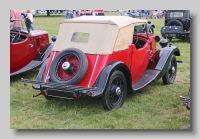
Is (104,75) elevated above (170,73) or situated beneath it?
elevated above

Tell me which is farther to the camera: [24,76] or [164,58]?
[24,76]

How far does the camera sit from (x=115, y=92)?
16.7 feet

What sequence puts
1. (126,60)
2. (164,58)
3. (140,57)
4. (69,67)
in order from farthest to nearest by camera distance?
(164,58)
(140,57)
(126,60)
(69,67)

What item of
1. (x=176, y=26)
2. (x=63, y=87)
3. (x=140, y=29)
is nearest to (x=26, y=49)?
(x=140, y=29)

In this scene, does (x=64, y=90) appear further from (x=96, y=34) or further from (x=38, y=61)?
(x=38, y=61)

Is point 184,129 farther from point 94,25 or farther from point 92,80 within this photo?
point 94,25

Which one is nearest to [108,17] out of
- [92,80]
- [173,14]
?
[92,80]

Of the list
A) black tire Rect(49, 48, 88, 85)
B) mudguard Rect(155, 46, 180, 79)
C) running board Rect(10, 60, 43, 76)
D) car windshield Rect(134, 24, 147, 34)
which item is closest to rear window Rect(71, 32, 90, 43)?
black tire Rect(49, 48, 88, 85)

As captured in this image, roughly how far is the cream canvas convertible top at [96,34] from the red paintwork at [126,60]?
10 centimetres

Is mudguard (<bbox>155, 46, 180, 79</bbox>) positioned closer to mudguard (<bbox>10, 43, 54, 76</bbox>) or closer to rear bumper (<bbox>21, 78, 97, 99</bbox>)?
rear bumper (<bbox>21, 78, 97, 99</bbox>)

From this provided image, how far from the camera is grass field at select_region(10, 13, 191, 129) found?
4688 mm

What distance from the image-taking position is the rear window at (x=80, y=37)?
209 inches

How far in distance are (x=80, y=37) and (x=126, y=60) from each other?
0.91 metres

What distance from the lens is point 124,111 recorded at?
16.9 feet
